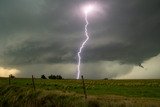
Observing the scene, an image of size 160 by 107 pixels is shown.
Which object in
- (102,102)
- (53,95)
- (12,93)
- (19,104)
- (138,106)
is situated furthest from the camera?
(12,93)

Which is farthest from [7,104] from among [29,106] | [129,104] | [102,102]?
[129,104]

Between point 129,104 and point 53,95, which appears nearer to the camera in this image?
point 129,104

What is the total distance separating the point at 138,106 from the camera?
17719mm

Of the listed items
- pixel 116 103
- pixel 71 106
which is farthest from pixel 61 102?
pixel 116 103

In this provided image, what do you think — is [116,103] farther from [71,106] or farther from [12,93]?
[12,93]

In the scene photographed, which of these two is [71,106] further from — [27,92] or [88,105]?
[27,92]

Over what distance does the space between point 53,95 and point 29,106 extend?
96.2 inches

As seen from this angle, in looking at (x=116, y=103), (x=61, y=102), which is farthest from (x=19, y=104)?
(x=116, y=103)

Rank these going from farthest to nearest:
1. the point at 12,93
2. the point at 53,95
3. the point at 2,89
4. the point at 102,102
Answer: the point at 2,89 < the point at 12,93 < the point at 53,95 < the point at 102,102

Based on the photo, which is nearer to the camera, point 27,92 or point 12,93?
point 27,92

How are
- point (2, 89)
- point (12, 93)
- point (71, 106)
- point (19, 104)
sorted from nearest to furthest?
point (71, 106)
point (19, 104)
point (12, 93)
point (2, 89)

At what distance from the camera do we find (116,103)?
1884cm

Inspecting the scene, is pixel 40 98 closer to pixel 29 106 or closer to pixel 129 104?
pixel 29 106

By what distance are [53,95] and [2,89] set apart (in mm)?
10526
